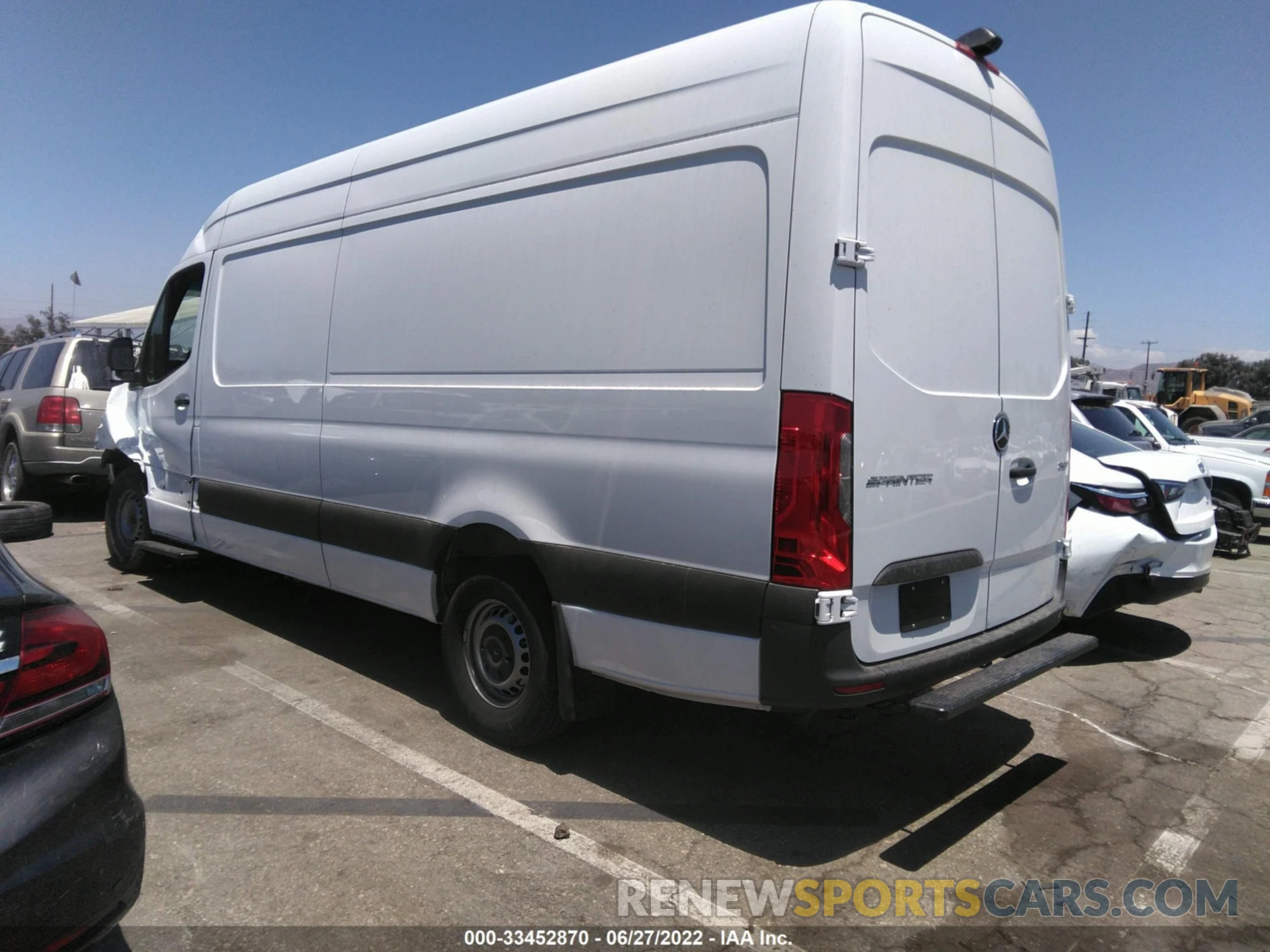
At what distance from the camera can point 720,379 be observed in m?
3.12

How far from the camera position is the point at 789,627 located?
296 cm

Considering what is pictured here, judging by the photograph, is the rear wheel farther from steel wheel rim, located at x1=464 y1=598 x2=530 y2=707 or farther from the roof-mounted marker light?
the roof-mounted marker light

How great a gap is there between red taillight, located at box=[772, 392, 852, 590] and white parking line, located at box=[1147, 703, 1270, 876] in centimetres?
174

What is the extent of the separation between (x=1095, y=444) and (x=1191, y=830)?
331 cm

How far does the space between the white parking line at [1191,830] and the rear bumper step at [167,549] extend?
6116 millimetres

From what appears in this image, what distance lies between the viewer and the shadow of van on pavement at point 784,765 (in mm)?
3486

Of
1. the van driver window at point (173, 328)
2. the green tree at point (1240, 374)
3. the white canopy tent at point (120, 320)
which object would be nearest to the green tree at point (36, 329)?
the white canopy tent at point (120, 320)

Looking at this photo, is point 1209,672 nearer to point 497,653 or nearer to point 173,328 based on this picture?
point 497,653

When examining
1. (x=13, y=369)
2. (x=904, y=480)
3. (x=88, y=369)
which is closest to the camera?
(x=904, y=480)

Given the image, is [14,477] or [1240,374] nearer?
[14,477]

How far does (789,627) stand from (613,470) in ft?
3.01

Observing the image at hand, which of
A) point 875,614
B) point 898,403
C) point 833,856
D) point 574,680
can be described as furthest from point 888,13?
point 833,856

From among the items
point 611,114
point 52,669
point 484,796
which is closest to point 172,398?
point 484,796

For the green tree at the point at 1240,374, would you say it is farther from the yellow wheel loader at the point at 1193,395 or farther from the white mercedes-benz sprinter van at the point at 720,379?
the white mercedes-benz sprinter van at the point at 720,379
